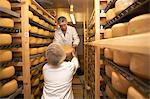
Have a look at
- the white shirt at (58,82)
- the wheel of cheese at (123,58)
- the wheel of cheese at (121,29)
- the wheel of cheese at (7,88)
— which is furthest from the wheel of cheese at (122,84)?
the wheel of cheese at (7,88)

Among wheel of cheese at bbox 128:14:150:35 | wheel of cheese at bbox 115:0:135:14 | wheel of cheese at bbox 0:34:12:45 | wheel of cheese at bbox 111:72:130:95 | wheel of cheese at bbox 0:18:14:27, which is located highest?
wheel of cheese at bbox 115:0:135:14

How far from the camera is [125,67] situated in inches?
72.3

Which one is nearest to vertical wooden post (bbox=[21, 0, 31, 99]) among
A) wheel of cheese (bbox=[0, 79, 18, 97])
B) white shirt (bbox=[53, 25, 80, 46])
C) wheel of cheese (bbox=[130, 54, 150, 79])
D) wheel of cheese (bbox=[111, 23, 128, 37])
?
wheel of cheese (bbox=[0, 79, 18, 97])

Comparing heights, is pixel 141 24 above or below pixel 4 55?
above

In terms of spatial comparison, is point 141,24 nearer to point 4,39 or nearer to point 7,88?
point 4,39

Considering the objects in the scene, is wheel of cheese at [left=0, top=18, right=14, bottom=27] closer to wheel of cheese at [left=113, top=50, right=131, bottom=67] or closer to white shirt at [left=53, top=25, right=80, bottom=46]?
wheel of cheese at [left=113, top=50, right=131, bottom=67]

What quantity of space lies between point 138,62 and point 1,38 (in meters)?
1.59

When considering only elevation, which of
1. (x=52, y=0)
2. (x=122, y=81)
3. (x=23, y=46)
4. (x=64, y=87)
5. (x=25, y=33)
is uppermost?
(x=52, y=0)

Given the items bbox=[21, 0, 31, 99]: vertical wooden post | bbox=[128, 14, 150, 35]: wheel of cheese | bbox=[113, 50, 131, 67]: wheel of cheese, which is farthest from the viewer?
bbox=[21, 0, 31, 99]: vertical wooden post

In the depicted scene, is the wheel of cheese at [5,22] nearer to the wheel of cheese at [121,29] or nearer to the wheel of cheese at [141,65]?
the wheel of cheese at [121,29]

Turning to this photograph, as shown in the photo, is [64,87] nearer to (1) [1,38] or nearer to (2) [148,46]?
(1) [1,38]

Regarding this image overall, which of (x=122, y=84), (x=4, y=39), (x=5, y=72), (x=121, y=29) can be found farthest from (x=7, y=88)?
(x=121, y=29)

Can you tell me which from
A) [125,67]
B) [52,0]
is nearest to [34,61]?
[125,67]

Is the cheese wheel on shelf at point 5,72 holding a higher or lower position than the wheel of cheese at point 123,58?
lower
